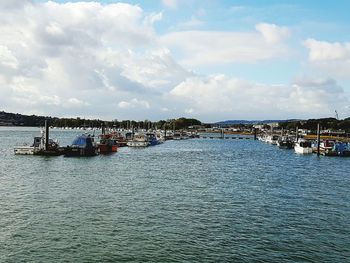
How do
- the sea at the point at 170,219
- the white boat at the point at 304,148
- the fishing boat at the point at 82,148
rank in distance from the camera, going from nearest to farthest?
1. the sea at the point at 170,219
2. the fishing boat at the point at 82,148
3. the white boat at the point at 304,148

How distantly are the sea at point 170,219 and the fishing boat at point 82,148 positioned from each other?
30.6 meters

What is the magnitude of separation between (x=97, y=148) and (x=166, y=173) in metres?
40.2

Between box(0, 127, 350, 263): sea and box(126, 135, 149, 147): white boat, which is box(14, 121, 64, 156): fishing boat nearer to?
box(0, 127, 350, 263): sea

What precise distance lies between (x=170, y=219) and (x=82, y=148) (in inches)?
2499

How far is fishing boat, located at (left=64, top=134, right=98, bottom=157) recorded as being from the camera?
9269 centimetres

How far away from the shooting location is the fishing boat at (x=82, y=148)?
92.7 metres

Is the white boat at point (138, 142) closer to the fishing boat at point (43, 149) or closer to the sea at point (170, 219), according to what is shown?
the fishing boat at point (43, 149)

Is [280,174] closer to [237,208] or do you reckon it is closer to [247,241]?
[237,208]

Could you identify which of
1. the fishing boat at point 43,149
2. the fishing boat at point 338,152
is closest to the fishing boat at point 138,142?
the fishing boat at point 43,149

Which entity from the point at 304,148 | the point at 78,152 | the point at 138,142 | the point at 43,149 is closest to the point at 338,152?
the point at 304,148

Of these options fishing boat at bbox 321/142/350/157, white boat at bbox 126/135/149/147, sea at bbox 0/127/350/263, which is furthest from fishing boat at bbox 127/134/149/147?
sea at bbox 0/127/350/263

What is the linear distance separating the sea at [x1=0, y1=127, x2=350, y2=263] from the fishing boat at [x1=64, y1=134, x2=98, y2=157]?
100ft

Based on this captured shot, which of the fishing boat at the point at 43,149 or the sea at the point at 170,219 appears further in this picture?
the fishing boat at the point at 43,149

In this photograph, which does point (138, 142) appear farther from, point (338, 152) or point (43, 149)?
point (338, 152)
